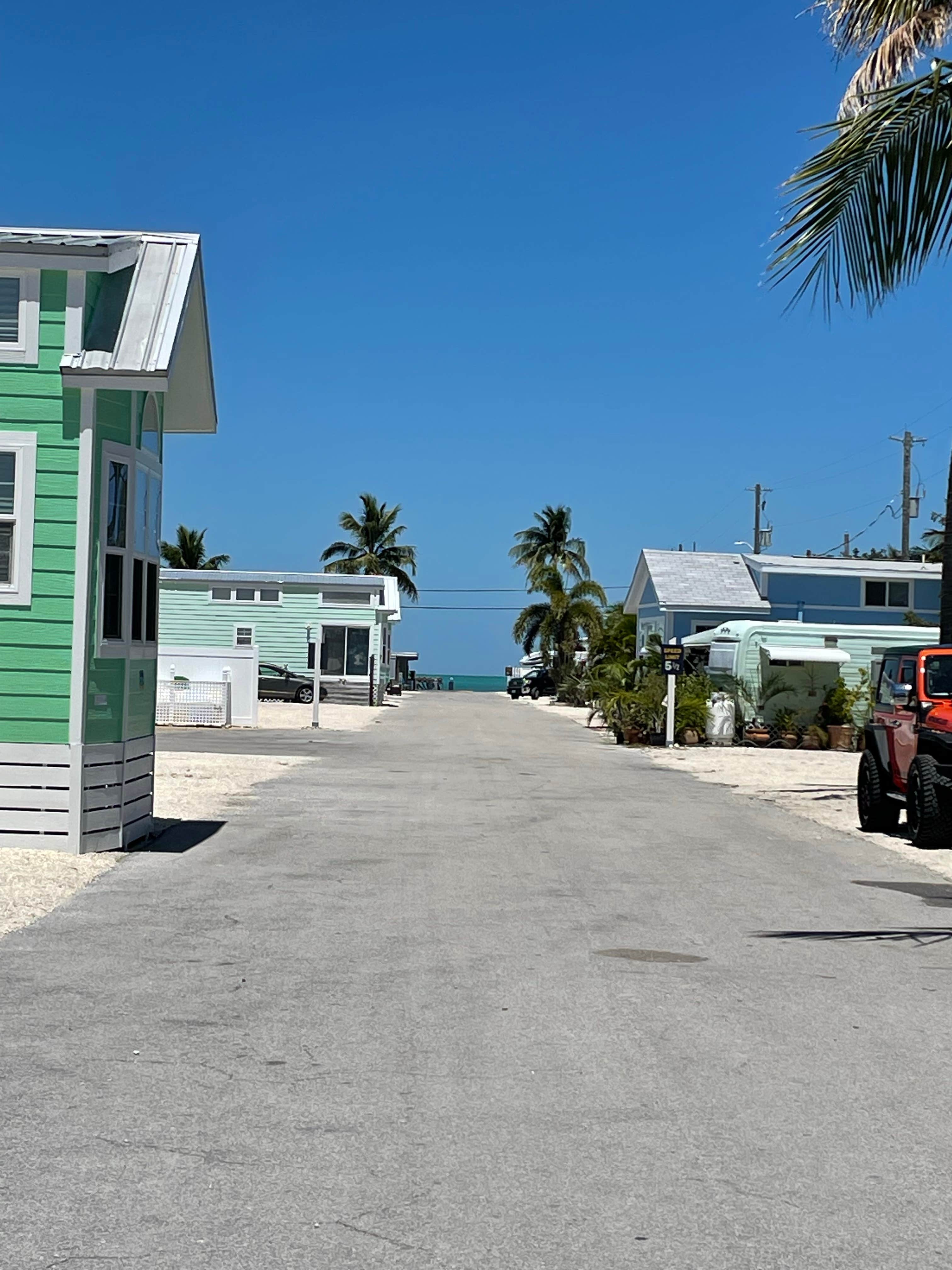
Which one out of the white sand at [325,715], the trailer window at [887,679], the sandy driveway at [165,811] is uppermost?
the trailer window at [887,679]

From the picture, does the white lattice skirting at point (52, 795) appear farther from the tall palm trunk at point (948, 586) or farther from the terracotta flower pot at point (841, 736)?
the terracotta flower pot at point (841, 736)

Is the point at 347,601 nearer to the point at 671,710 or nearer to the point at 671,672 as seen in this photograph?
the point at 671,710

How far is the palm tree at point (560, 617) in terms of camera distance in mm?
62781

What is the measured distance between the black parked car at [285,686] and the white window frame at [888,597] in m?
19.3

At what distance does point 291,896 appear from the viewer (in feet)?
32.1

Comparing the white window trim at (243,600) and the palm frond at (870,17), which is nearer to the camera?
the palm frond at (870,17)

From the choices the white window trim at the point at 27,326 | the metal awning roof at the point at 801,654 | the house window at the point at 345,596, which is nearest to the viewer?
the white window trim at the point at 27,326

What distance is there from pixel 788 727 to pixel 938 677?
18.2m

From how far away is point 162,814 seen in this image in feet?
47.9

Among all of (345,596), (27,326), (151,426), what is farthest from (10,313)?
(345,596)

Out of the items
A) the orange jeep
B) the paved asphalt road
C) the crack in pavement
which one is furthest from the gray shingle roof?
the crack in pavement

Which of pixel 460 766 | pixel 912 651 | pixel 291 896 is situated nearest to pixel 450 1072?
pixel 291 896

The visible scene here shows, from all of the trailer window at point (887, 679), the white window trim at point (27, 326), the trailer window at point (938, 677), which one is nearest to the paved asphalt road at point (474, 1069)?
the trailer window at point (938, 677)

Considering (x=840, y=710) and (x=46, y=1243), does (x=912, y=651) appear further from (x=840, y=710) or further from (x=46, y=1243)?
(x=840, y=710)
